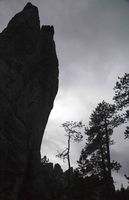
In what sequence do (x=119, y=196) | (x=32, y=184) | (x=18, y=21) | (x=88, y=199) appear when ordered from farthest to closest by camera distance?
(x=18, y=21) < (x=32, y=184) < (x=88, y=199) < (x=119, y=196)

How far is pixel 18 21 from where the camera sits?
45.2m

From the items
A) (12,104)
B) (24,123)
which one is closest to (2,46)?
(12,104)

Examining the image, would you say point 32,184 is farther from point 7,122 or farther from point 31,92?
point 31,92

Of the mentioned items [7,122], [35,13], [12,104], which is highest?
[35,13]

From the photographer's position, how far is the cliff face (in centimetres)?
3350

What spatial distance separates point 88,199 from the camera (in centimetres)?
3080

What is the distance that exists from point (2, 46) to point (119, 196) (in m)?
29.1

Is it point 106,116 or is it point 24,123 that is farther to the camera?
point 24,123

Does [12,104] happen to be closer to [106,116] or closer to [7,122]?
→ [7,122]

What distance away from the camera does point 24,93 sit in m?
38.7

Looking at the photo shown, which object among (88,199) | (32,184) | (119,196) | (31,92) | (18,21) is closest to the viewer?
(119,196)

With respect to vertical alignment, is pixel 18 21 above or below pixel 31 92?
above

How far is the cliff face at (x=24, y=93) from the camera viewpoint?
33.5m

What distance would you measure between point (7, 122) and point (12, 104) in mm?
3019
